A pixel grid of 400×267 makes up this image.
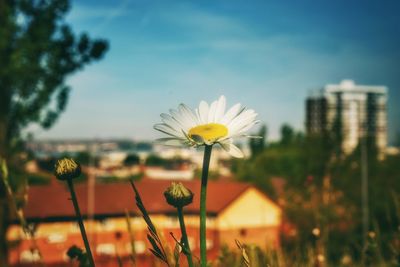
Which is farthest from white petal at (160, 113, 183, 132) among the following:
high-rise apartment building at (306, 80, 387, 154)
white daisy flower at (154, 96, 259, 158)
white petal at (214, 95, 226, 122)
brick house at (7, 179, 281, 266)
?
high-rise apartment building at (306, 80, 387, 154)

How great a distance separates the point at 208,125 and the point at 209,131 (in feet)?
0.18

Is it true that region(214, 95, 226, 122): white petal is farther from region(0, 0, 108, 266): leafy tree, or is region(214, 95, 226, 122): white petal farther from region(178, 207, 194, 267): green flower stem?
region(0, 0, 108, 266): leafy tree

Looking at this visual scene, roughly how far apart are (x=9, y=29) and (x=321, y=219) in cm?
1091

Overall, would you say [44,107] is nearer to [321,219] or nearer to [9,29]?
[9,29]

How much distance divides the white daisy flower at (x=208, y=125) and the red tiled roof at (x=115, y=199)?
27349mm

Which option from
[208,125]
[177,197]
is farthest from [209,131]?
[177,197]

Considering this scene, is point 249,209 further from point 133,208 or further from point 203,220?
point 203,220

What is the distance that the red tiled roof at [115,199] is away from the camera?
29.5 meters

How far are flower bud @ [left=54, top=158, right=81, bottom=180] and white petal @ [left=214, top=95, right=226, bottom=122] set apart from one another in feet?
1.06

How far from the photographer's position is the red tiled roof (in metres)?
29.5

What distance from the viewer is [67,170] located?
94 centimetres

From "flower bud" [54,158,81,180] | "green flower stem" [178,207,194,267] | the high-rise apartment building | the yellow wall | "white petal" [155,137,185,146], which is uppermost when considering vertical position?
the high-rise apartment building

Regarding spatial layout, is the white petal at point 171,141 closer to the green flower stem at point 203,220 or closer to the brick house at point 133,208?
the green flower stem at point 203,220

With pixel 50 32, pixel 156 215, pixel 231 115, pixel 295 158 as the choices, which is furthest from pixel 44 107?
pixel 295 158
